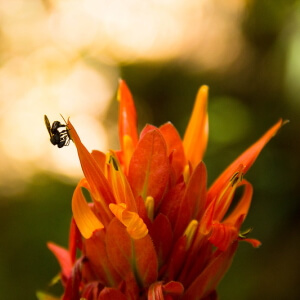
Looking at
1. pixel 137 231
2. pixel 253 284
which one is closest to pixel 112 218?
pixel 137 231

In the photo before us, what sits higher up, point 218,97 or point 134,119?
point 134,119

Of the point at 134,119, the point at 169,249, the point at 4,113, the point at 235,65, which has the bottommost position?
the point at 4,113

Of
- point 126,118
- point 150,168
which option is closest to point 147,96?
point 126,118

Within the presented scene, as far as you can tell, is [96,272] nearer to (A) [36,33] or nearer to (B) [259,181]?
(B) [259,181]

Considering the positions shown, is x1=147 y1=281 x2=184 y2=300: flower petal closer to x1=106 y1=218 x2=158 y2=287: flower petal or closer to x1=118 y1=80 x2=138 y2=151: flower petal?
x1=106 y1=218 x2=158 y2=287: flower petal

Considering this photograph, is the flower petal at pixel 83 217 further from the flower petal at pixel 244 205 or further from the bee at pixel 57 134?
the flower petal at pixel 244 205

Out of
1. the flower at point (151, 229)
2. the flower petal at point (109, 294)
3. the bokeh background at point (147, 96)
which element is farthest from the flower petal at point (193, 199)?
the bokeh background at point (147, 96)
